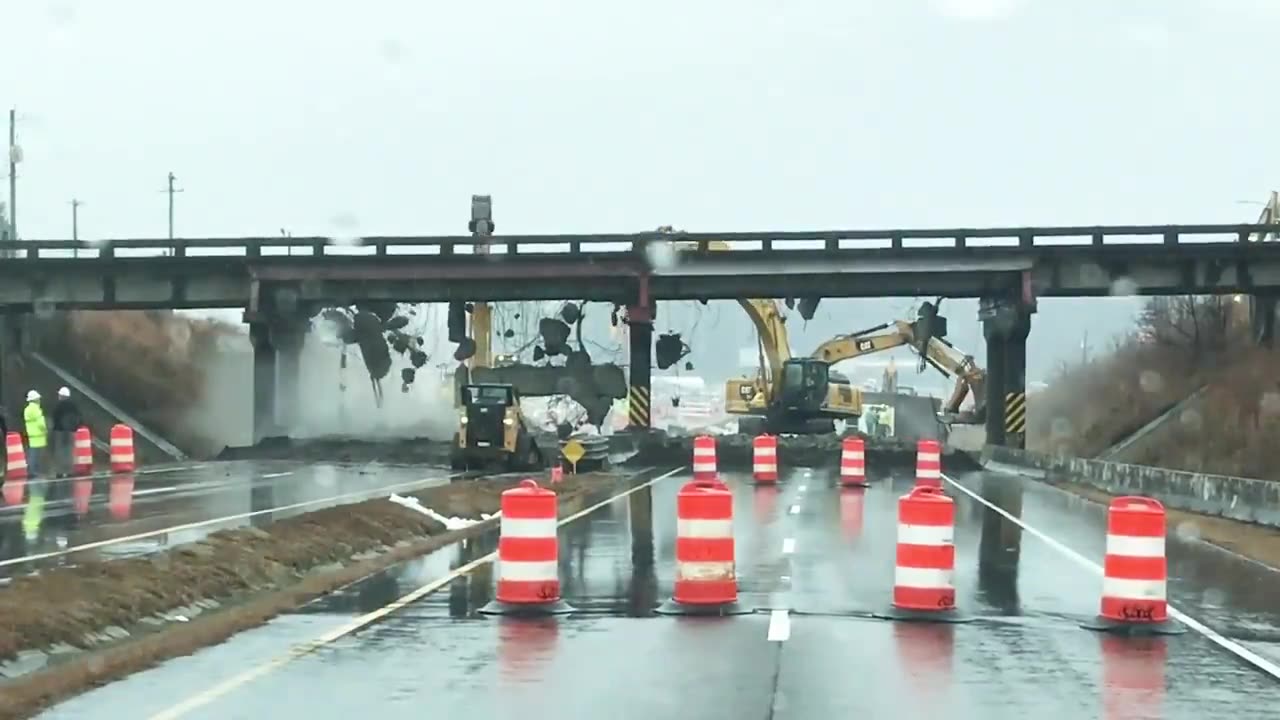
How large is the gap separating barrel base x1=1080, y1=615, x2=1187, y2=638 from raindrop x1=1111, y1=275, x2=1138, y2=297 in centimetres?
4443

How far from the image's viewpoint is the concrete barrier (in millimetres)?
27828

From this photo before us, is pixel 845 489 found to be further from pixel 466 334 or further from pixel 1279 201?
pixel 1279 201

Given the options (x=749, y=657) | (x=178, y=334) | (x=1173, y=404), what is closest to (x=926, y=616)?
(x=749, y=657)

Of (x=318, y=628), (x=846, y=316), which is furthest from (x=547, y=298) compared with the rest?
(x=846, y=316)

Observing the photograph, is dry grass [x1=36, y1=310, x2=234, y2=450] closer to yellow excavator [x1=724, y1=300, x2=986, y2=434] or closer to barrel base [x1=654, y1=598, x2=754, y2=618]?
yellow excavator [x1=724, y1=300, x2=986, y2=434]

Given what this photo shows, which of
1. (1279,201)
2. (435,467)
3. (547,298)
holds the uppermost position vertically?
(1279,201)

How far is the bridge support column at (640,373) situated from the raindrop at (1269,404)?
823 inches

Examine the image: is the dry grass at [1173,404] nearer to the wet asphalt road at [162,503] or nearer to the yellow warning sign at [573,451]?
the yellow warning sign at [573,451]

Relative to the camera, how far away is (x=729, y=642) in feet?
44.7

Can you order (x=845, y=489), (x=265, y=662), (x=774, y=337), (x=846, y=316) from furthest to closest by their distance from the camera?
(x=846, y=316) < (x=774, y=337) < (x=845, y=489) < (x=265, y=662)

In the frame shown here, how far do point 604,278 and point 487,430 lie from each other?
15224 mm

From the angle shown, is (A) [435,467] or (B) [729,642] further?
(A) [435,467]

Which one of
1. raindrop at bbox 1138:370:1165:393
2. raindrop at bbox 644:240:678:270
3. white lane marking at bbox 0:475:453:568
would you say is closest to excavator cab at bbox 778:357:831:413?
raindrop at bbox 1138:370:1165:393

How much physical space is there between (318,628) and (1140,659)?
6425 millimetres
